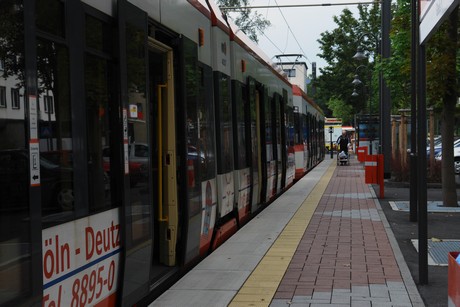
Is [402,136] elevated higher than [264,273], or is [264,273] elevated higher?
[402,136]

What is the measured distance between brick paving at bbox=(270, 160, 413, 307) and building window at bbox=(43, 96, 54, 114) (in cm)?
283

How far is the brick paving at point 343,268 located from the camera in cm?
543

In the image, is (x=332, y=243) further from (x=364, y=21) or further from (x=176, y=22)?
(x=364, y=21)

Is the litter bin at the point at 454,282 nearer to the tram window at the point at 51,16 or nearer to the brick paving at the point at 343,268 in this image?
the brick paving at the point at 343,268

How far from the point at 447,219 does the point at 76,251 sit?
862 centimetres

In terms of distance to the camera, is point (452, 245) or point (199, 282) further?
point (452, 245)

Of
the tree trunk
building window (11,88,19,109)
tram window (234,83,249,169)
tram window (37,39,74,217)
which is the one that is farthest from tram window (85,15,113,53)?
the tree trunk

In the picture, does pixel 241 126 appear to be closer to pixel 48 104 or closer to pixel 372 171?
pixel 372 171

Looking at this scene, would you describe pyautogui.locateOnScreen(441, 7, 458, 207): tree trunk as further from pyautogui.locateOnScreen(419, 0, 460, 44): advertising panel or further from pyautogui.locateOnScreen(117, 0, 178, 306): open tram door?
pyautogui.locateOnScreen(117, 0, 178, 306): open tram door

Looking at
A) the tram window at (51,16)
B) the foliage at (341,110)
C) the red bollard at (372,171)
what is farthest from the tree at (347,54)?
the tram window at (51,16)

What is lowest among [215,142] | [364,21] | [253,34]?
[215,142]

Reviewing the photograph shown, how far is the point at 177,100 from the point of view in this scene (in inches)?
241

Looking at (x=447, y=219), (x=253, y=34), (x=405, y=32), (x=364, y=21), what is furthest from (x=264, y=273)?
(x=364, y=21)

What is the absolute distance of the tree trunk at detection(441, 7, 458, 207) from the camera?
39.3 ft
